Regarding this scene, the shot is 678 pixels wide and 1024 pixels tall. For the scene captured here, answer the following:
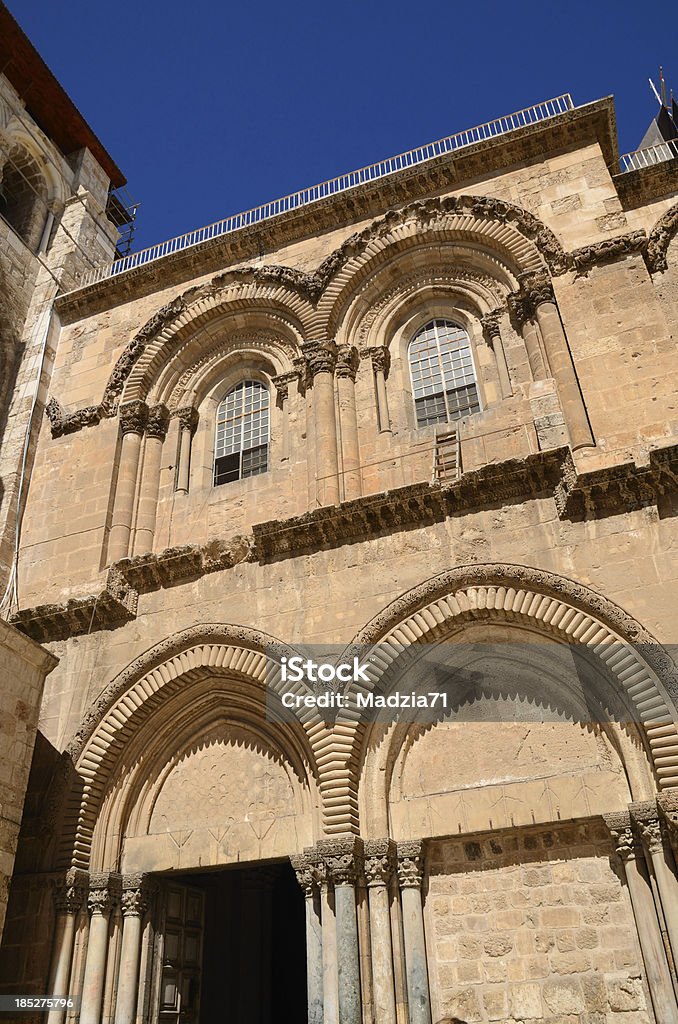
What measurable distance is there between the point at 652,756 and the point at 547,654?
1.62 m

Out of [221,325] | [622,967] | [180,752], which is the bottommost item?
[622,967]

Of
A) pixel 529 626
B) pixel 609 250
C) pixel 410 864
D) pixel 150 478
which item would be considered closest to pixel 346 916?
pixel 410 864

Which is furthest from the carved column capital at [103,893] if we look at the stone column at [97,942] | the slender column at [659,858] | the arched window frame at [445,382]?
the arched window frame at [445,382]

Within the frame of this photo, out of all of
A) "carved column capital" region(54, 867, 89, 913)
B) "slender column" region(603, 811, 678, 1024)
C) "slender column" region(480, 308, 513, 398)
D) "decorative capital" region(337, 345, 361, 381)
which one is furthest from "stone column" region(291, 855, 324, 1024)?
"decorative capital" region(337, 345, 361, 381)

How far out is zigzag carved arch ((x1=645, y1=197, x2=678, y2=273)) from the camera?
12531 mm

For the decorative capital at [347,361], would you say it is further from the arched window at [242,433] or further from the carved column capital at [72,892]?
the carved column capital at [72,892]

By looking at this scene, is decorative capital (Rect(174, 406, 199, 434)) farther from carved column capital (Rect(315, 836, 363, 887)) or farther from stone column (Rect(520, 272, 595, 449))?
carved column capital (Rect(315, 836, 363, 887))

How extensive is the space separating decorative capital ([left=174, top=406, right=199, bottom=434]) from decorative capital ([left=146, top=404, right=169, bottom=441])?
0.22 metres

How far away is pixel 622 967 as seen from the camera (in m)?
7.67

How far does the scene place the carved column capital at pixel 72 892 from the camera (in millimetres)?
9688

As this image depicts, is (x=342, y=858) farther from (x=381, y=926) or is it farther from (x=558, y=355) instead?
(x=558, y=355)

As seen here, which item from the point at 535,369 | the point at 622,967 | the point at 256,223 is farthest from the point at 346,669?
the point at 256,223

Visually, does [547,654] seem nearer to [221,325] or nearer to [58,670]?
[58,670]

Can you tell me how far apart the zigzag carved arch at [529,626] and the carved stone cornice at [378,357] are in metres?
4.16
